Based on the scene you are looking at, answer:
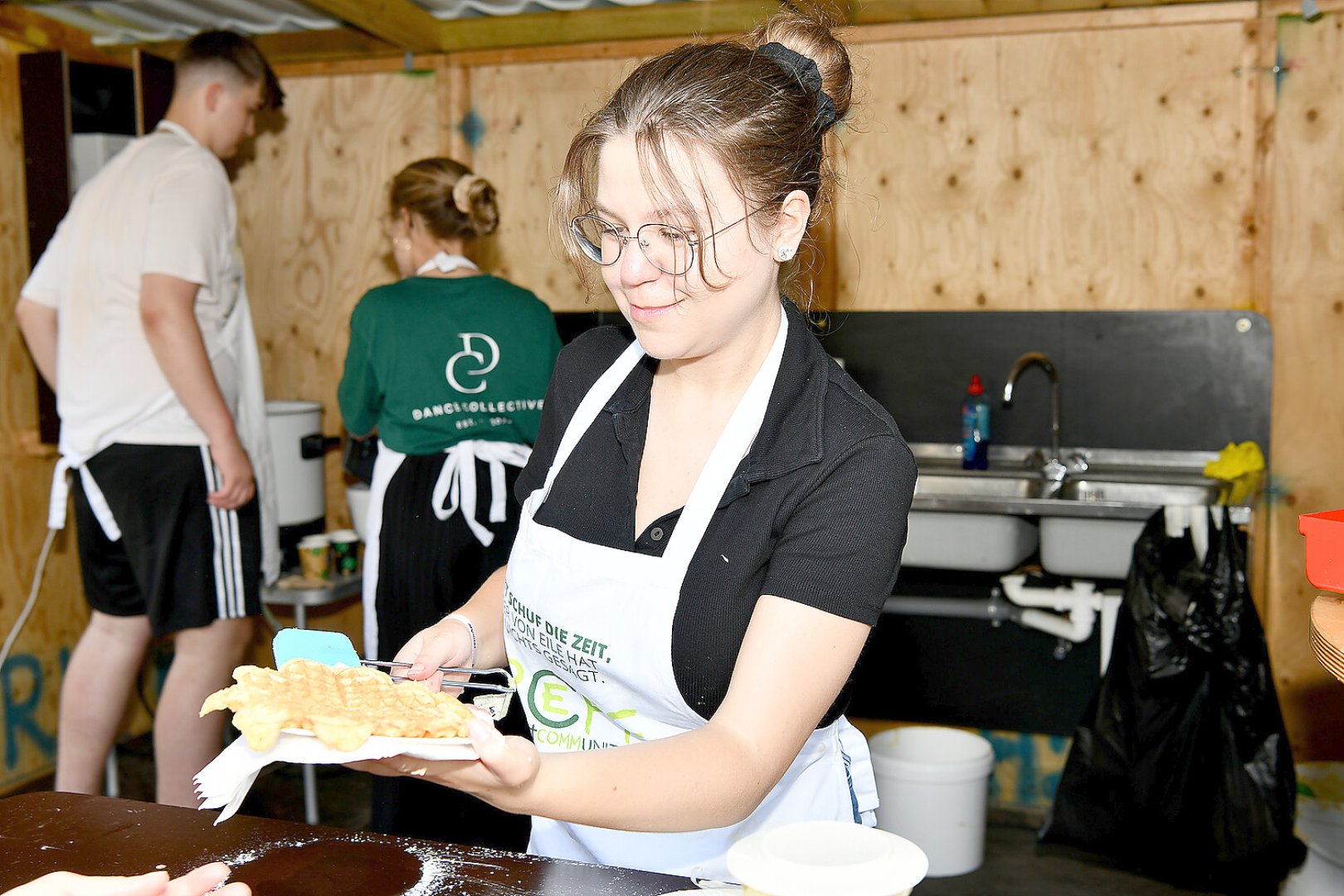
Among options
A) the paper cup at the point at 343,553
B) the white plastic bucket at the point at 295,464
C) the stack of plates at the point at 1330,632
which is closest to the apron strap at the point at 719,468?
the stack of plates at the point at 1330,632

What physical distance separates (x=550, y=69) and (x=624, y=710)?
2.98m

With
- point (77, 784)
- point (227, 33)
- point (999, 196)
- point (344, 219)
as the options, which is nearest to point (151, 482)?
point (77, 784)

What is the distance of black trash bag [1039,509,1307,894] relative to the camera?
2.95m

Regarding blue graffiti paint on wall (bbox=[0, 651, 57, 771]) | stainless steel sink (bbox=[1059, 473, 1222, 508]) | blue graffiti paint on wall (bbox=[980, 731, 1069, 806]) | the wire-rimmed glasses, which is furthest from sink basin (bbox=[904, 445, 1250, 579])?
blue graffiti paint on wall (bbox=[0, 651, 57, 771])

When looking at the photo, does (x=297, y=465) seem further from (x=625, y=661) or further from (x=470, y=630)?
(x=625, y=661)

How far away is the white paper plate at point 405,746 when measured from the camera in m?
0.99

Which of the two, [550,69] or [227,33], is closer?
[227,33]

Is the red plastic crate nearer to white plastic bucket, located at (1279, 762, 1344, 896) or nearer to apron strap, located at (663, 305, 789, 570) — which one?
apron strap, located at (663, 305, 789, 570)

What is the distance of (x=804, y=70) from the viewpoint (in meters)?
1.43

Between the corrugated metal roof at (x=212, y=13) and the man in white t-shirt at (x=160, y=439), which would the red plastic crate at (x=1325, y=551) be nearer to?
the man in white t-shirt at (x=160, y=439)

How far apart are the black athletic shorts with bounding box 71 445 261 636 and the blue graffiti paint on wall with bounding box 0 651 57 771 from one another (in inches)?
36.9

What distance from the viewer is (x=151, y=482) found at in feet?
9.71

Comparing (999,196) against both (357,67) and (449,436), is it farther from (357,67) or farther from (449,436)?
(357,67)

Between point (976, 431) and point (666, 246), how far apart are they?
2.45m
